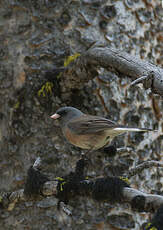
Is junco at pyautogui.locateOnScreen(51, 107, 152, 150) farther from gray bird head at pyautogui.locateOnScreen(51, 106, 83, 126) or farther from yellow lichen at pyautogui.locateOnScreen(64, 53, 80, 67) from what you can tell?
yellow lichen at pyautogui.locateOnScreen(64, 53, 80, 67)

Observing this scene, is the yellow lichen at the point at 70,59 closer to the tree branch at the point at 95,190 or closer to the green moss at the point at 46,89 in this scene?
the green moss at the point at 46,89

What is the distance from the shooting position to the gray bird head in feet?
6.37

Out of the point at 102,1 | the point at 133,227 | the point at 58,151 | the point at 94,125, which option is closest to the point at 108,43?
the point at 102,1

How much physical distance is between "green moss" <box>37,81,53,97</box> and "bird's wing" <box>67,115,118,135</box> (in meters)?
0.28

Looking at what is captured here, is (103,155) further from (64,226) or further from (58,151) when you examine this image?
(64,226)

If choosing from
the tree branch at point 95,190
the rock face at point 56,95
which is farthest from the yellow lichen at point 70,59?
the tree branch at point 95,190

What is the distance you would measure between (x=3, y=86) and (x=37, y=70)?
0.25 meters

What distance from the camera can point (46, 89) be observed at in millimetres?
2068

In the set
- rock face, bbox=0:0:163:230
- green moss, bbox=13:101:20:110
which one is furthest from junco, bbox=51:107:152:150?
green moss, bbox=13:101:20:110

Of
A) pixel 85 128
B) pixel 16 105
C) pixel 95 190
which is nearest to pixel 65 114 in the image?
pixel 85 128

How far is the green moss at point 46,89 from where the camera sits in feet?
6.78

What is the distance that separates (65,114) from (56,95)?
8.0 inches

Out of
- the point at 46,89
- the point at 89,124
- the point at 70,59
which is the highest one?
the point at 70,59

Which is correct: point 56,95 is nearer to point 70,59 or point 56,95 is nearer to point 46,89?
point 46,89
